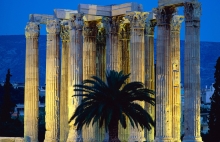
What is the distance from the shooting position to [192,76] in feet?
233

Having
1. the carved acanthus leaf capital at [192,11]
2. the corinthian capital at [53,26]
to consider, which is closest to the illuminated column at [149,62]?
the corinthian capital at [53,26]

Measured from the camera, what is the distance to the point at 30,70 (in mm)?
86062

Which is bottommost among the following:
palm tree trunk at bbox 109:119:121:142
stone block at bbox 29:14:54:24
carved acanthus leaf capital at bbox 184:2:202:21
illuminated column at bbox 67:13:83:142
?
palm tree trunk at bbox 109:119:121:142

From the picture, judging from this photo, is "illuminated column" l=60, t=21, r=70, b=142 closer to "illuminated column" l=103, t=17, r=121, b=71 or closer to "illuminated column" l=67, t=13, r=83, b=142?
"illuminated column" l=67, t=13, r=83, b=142

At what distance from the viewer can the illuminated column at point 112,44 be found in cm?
8350

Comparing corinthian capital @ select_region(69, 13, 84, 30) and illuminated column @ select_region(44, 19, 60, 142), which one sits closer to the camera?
corinthian capital @ select_region(69, 13, 84, 30)

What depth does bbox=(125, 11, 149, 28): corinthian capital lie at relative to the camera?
79938 mm

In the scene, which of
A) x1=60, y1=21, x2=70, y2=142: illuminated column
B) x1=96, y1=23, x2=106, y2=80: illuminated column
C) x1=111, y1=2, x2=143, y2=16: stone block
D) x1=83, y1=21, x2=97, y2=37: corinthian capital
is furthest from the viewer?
x1=96, y1=23, x2=106, y2=80: illuminated column

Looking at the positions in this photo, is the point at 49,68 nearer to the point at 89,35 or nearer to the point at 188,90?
the point at 89,35

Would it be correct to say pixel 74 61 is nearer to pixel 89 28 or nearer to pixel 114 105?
pixel 89 28

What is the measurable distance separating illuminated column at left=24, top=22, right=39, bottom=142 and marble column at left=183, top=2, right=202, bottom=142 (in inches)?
792

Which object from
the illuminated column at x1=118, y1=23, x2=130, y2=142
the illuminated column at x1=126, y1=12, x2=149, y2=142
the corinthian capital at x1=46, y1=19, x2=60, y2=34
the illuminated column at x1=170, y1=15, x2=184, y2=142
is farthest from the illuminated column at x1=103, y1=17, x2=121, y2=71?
the illuminated column at x1=170, y1=15, x2=184, y2=142

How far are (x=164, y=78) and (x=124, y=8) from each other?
10636 mm

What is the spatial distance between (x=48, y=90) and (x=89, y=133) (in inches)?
255
